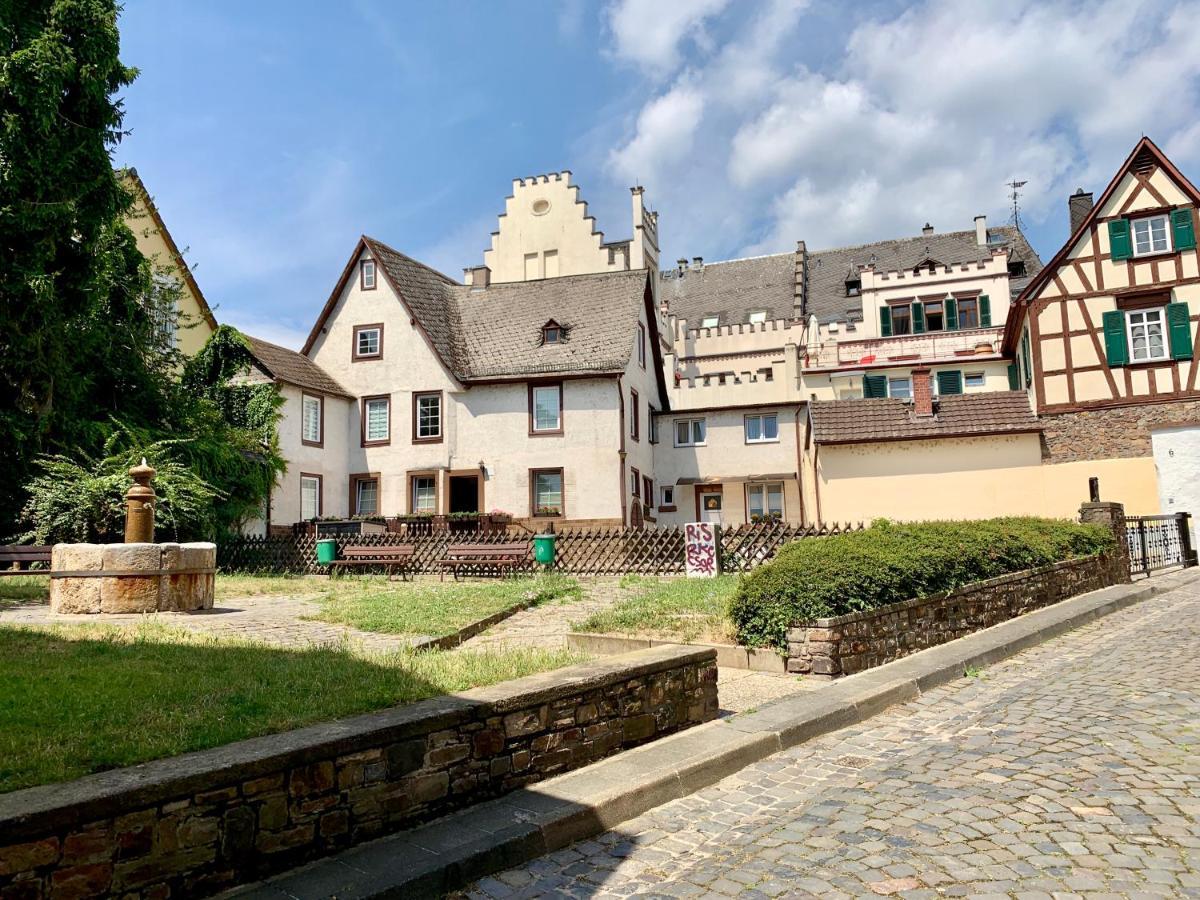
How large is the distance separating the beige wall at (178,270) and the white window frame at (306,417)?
380 cm

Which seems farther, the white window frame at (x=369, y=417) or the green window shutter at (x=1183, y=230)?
the white window frame at (x=369, y=417)

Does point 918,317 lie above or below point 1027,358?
above

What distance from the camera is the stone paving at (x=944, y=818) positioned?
4.33 metres

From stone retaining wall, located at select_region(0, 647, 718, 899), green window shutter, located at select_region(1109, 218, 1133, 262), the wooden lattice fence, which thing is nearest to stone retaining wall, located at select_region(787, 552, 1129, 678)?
stone retaining wall, located at select_region(0, 647, 718, 899)

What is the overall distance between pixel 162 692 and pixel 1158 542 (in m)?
24.1

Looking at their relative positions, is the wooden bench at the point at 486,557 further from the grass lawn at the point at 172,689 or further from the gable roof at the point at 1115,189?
the gable roof at the point at 1115,189

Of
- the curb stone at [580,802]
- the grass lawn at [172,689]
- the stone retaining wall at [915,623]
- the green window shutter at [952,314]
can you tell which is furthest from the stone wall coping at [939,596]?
the green window shutter at [952,314]

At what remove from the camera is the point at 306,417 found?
3106 cm

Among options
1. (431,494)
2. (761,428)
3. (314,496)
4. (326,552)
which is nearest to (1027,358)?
(761,428)

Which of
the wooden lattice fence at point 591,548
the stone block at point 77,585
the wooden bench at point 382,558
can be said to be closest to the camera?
the stone block at point 77,585

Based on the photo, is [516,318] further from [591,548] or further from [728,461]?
[591,548]

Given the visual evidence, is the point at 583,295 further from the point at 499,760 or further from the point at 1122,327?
the point at 499,760

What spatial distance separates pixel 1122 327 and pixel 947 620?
20.9m

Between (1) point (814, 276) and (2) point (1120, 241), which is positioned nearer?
(2) point (1120, 241)
